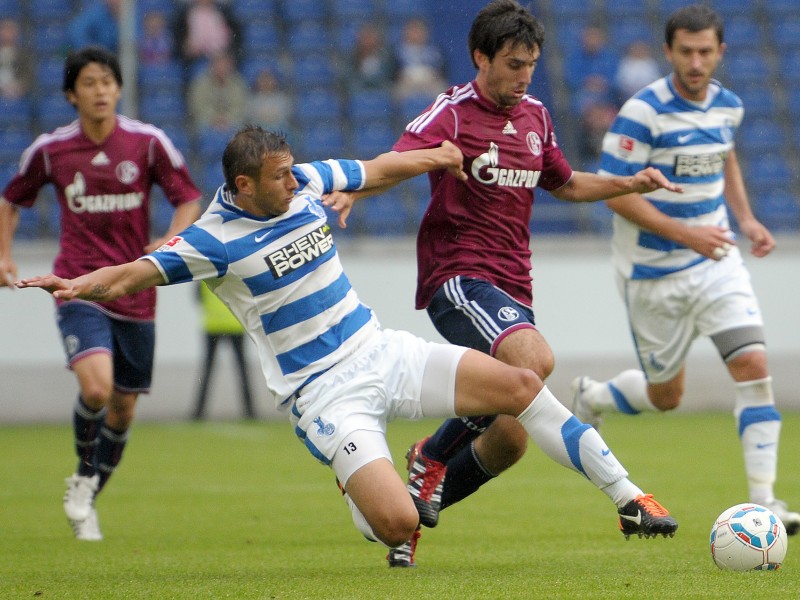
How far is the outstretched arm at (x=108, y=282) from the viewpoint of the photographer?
17.4 feet

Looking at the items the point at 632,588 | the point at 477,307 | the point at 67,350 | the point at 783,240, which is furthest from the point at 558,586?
the point at 783,240

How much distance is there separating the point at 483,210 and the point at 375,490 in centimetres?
161

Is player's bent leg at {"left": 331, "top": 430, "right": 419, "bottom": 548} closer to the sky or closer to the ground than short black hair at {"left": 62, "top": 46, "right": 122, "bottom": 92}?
closer to the ground

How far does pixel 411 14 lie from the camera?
18.9 meters

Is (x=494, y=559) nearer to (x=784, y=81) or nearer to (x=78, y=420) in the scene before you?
(x=78, y=420)

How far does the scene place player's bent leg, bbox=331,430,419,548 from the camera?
5.66m

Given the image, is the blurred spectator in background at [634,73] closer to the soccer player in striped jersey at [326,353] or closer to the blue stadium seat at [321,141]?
the blue stadium seat at [321,141]

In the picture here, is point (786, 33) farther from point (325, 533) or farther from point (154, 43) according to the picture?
point (325, 533)

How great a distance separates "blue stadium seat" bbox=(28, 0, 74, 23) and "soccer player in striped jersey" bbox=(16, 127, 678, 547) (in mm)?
12907

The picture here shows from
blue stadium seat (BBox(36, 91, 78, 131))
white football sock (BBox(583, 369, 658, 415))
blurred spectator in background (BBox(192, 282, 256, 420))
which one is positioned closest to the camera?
white football sock (BBox(583, 369, 658, 415))

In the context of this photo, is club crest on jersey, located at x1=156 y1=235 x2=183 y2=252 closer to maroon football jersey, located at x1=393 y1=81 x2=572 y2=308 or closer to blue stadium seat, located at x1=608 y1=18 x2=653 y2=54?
maroon football jersey, located at x1=393 y1=81 x2=572 y2=308

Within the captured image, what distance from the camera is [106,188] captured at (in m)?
8.01

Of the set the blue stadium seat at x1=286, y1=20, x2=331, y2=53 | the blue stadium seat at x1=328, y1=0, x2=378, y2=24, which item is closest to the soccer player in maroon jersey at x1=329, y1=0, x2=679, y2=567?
the blue stadium seat at x1=286, y1=20, x2=331, y2=53

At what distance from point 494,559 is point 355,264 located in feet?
30.8
